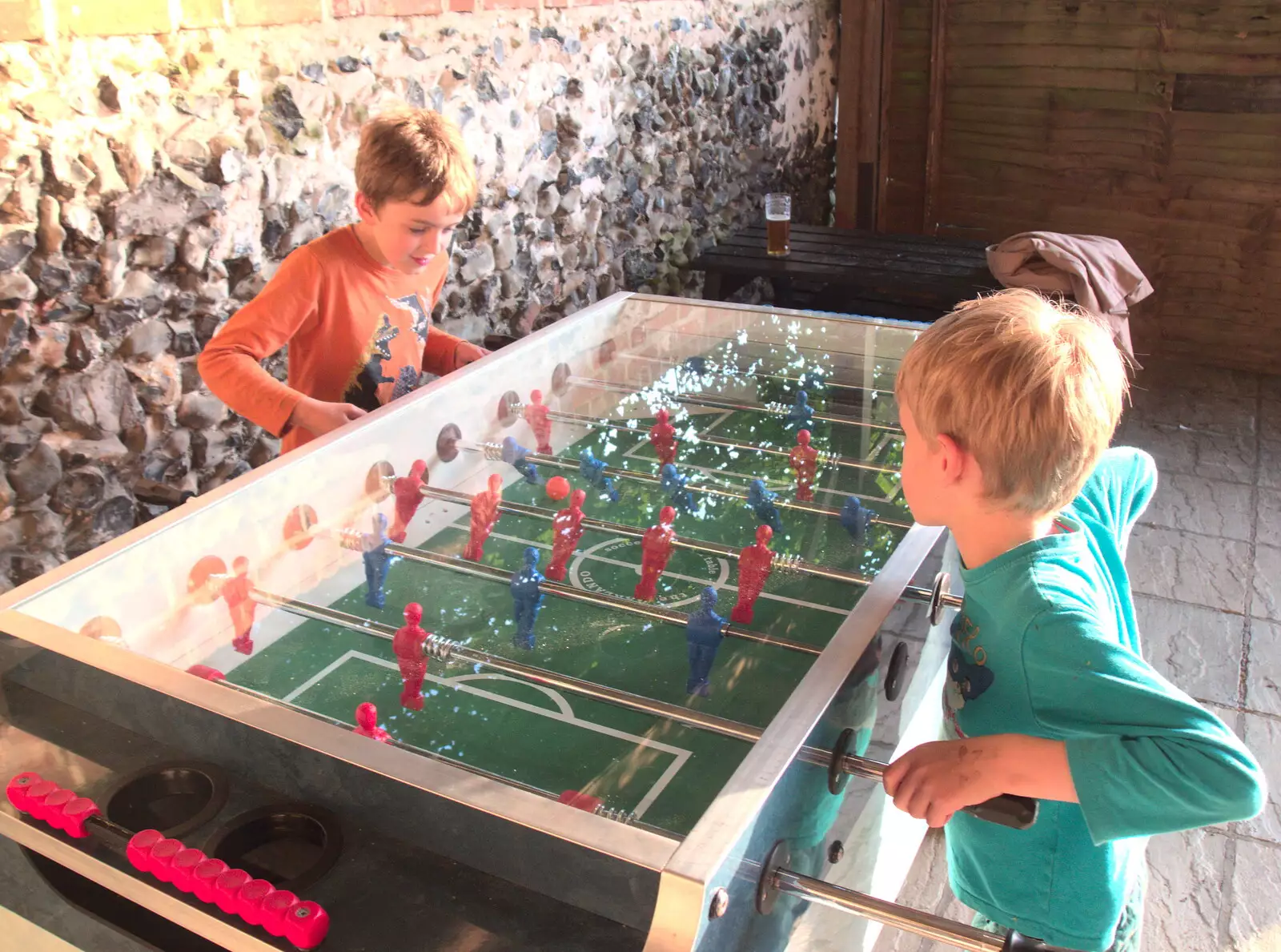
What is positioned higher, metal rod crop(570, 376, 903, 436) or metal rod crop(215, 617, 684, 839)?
metal rod crop(570, 376, 903, 436)

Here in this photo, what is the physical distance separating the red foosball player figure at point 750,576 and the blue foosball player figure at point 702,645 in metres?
0.09

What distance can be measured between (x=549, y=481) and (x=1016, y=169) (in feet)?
12.5

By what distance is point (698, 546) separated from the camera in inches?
65.1

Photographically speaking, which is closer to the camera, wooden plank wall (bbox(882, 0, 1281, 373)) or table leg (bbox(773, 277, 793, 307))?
table leg (bbox(773, 277, 793, 307))

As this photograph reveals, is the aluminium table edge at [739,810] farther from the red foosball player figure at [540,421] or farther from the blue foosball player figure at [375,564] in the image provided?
the red foosball player figure at [540,421]

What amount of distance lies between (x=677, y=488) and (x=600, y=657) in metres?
0.50

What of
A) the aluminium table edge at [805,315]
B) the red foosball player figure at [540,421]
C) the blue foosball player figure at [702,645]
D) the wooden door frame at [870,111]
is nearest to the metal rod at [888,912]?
the blue foosball player figure at [702,645]

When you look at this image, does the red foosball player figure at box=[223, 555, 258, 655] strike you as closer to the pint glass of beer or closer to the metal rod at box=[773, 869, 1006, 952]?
the metal rod at box=[773, 869, 1006, 952]

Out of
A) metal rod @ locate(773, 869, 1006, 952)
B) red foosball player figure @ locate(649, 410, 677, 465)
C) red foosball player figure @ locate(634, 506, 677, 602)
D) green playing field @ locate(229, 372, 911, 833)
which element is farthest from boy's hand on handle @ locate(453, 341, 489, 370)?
metal rod @ locate(773, 869, 1006, 952)

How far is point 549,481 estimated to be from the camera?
6.19ft

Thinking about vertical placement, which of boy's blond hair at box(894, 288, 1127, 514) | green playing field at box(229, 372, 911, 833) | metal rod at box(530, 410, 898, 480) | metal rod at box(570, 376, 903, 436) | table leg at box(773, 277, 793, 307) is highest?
boy's blond hair at box(894, 288, 1127, 514)

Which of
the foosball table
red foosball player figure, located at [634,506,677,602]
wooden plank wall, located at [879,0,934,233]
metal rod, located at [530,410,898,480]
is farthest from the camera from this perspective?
wooden plank wall, located at [879,0,934,233]

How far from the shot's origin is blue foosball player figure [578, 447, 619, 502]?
73.1 inches

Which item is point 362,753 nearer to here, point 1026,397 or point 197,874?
point 197,874
